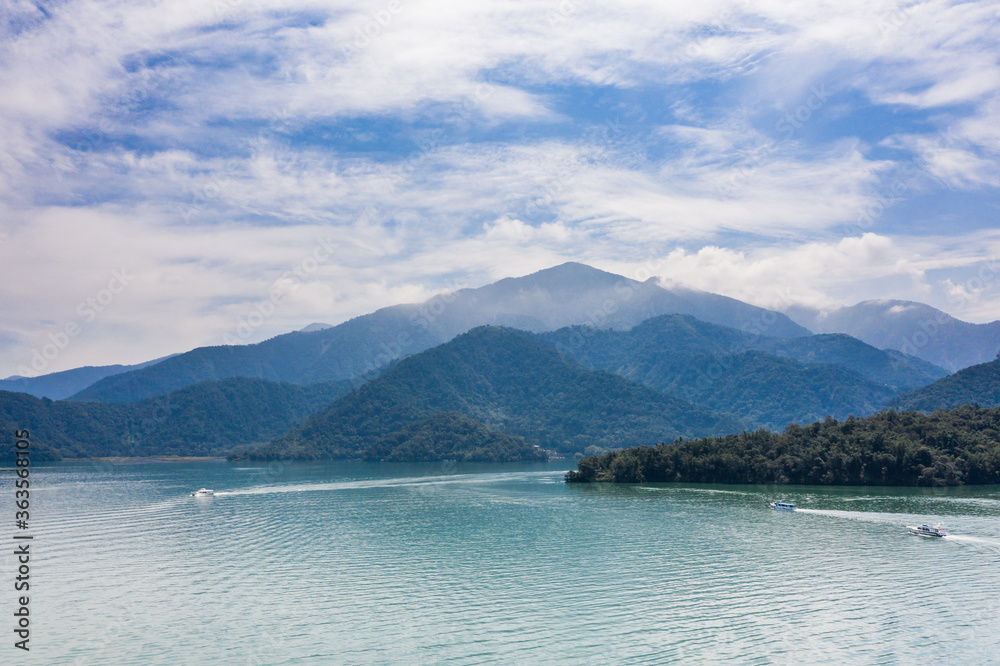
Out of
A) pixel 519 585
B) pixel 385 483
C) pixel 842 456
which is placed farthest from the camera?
pixel 385 483

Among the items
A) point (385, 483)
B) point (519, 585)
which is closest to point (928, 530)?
→ point (519, 585)

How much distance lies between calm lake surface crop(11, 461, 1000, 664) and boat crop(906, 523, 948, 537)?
854 millimetres

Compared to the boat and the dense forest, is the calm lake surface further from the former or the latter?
the dense forest

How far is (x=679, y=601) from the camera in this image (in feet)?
118

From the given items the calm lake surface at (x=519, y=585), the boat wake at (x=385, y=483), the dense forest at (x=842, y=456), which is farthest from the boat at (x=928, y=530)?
the boat wake at (x=385, y=483)

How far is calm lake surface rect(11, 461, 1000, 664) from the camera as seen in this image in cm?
2942

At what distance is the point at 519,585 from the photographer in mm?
40000

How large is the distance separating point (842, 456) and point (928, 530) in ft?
154

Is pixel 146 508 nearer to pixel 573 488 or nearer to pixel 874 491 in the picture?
pixel 573 488

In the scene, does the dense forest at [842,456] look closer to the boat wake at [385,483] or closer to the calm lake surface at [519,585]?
the calm lake surface at [519,585]

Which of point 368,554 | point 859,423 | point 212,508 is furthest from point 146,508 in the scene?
point 859,423

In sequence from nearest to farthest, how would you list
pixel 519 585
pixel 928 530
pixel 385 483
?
pixel 519 585
pixel 928 530
pixel 385 483

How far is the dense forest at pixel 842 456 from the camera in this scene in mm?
94438

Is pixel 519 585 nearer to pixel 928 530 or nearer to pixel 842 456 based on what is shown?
pixel 928 530
